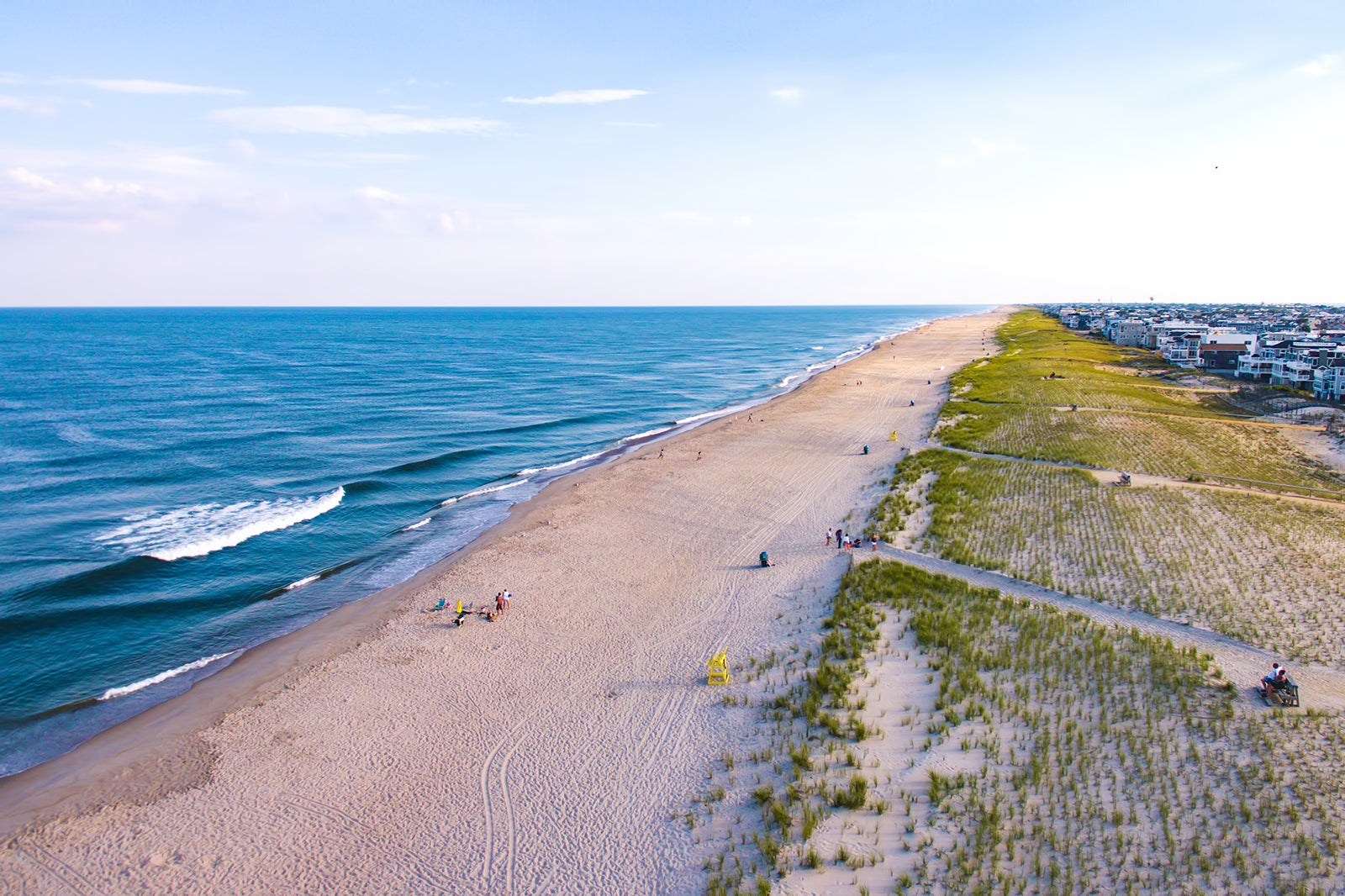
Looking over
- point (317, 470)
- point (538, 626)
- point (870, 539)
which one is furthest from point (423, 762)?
point (317, 470)

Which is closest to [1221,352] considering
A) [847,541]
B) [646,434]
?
[646,434]

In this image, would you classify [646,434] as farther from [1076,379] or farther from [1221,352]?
[1221,352]

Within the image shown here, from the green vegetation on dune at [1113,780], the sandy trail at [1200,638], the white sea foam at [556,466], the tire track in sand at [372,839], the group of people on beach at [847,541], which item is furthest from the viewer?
the white sea foam at [556,466]

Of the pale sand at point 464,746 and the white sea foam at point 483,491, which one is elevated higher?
the white sea foam at point 483,491

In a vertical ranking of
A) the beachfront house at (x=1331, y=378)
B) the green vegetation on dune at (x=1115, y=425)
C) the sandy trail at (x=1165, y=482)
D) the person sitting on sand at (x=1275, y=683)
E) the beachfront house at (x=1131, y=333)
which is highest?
the beachfront house at (x=1131, y=333)

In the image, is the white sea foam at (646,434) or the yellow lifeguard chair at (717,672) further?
the white sea foam at (646,434)

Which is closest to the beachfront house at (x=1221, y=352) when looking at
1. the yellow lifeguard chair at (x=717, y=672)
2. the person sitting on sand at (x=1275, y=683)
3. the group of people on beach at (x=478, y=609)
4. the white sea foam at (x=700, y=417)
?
the white sea foam at (x=700, y=417)

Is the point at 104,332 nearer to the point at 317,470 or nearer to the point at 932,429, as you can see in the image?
the point at 317,470

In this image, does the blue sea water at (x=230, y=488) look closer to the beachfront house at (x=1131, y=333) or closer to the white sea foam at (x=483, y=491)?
the white sea foam at (x=483, y=491)
